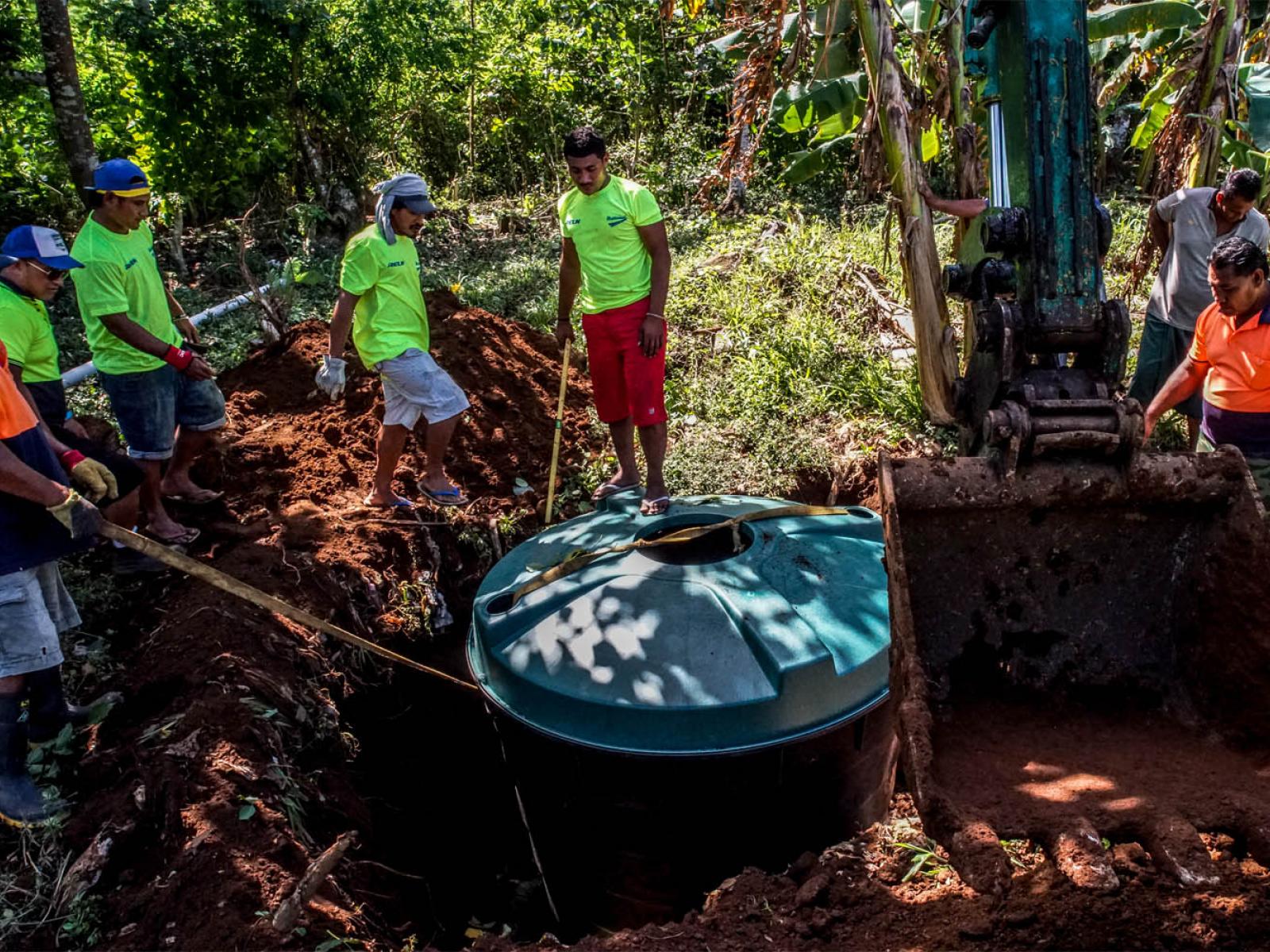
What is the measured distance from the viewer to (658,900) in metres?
3.80

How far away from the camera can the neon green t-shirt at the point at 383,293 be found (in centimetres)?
470

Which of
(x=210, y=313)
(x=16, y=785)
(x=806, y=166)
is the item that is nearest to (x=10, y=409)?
(x=16, y=785)

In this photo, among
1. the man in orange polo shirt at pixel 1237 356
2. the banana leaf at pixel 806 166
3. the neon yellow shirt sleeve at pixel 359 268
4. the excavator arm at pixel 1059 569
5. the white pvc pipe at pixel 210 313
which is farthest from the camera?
the banana leaf at pixel 806 166

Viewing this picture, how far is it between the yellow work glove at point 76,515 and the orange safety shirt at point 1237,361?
168 inches

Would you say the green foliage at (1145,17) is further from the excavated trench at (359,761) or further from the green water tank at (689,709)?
the excavated trench at (359,761)

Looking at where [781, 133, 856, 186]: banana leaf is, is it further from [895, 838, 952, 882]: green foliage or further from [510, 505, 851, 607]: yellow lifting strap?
[895, 838, 952, 882]: green foliage

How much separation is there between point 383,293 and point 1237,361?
3.76 m

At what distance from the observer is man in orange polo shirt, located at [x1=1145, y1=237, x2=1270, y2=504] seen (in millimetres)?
3773

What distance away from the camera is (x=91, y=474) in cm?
348

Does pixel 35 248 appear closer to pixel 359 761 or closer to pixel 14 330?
pixel 14 330

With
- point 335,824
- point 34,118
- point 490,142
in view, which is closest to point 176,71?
point 34,118

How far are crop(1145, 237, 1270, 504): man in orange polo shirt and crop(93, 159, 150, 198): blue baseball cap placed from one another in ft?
14.0

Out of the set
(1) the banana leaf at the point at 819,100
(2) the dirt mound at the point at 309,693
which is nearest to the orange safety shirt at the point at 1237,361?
(1) the banana leaf at the point at 819,100

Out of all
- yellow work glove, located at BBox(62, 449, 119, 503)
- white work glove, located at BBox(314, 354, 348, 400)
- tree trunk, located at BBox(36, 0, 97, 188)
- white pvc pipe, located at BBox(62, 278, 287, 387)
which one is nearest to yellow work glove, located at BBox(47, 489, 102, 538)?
yellow work glove, located at BBox(62, 449, 119, 503)
